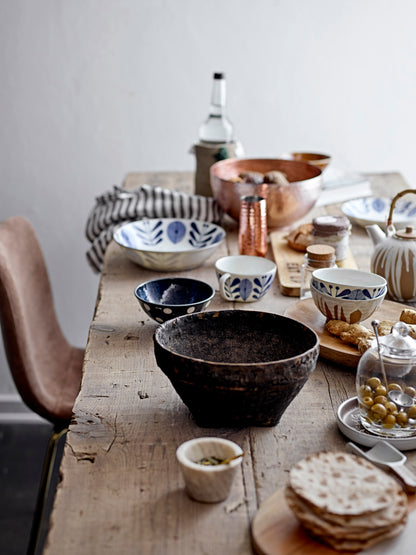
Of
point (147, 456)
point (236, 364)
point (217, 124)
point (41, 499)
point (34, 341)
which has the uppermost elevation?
point (217, 124)

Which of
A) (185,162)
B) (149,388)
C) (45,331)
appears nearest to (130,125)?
(185,162)

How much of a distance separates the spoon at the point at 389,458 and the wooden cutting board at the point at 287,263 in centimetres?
54

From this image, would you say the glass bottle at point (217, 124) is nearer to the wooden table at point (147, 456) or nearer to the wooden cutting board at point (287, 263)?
the wooden cutting board at point (287, 263)

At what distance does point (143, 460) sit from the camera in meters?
0.83

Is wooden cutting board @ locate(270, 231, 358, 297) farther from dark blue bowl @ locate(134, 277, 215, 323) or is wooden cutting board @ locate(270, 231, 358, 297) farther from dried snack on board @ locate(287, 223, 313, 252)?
dark blue bowl @ locate(134, 277, 215, 323)

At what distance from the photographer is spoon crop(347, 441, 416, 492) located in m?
0.77

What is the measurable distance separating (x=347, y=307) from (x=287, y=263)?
38 cm

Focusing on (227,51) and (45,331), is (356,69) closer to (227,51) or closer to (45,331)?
(227,51)

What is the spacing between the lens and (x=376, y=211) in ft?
6.02

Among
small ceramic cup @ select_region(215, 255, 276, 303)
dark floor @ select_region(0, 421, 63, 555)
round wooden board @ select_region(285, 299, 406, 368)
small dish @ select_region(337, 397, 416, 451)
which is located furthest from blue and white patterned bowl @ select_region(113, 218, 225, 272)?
dark floor @ select_region(0, 421, 63, 555)

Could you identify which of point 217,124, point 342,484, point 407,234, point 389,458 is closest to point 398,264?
point 407,234

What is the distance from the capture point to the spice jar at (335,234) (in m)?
1.49

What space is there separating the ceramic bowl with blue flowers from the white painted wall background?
5.10 feet

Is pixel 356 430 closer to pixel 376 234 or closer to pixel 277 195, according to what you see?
pixel 376 234
